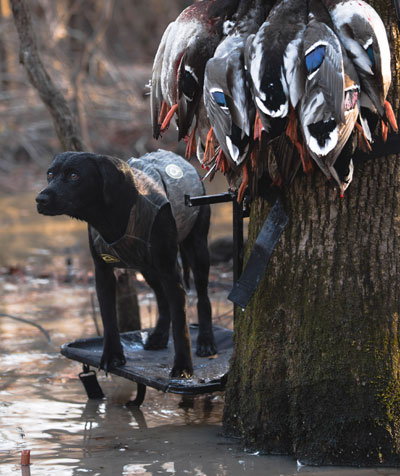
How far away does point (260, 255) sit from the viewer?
4.23 m

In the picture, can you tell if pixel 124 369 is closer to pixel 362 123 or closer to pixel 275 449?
pixel 275 449

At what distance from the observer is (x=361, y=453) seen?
401 centimetres

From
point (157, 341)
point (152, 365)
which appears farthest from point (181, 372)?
point (157, 341)

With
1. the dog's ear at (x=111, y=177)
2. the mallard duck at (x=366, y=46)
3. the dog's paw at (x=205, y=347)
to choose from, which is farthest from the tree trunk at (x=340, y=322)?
the dog's paw at (x=205, y=347)

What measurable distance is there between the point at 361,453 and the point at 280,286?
0.92 meters

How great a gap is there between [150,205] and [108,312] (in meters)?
0.79

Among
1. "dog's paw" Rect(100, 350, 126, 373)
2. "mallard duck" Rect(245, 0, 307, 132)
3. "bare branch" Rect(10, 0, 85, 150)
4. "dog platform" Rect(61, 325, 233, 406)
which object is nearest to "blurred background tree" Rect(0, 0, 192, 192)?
"bare branch" Rect(10, 0, 85, 150)

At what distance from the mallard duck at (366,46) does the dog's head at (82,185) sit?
1.84m

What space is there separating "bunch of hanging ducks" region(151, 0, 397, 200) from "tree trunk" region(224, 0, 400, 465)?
28 cm

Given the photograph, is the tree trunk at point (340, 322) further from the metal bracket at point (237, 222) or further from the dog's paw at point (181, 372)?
the dog's paw at point (181, 372)

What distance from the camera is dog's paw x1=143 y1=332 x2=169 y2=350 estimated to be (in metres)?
5.98

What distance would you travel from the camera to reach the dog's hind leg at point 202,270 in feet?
19.2

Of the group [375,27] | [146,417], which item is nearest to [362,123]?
[375,27]

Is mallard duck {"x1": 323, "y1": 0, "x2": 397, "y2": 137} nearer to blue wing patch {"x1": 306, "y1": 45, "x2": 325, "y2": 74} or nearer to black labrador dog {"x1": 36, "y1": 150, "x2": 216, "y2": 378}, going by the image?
blue wing patch {"x1": 306, "y1": 45, "x2": 325, "y2": 74}
